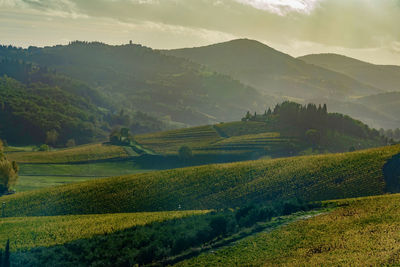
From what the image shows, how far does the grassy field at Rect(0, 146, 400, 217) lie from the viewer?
71.6m

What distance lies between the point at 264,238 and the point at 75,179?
4104 inches

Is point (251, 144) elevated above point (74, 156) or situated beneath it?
elevated above

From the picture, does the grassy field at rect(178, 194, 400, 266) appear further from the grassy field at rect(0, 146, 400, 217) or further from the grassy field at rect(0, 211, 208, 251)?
the grassy field at rect(0, 146, 400, 217)

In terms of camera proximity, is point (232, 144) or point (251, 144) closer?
point (251, 144)

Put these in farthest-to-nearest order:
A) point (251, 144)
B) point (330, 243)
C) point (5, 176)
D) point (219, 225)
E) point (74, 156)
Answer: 1. point (251, 144)
2. point (74, 156)
3. point (5, 176)
4. point (219, 225)
5. point (330, 243)

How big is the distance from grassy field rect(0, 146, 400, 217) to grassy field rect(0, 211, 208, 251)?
9119 millimetres

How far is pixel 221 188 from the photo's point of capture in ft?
258

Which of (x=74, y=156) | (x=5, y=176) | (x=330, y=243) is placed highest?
(x=330, y=243)

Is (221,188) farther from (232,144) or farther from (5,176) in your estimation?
(232,144)

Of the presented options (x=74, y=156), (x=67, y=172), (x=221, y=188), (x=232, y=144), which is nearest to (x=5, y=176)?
(x=67, y=172)

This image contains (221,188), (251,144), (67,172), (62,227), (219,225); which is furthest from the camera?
(251,144)

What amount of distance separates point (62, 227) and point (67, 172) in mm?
94019

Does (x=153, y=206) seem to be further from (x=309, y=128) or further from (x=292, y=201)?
(x=309, y=128)

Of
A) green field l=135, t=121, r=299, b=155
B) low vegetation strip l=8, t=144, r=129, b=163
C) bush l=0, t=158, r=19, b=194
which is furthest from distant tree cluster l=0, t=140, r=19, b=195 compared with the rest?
green field l=135, t=121, r=299, b=155
